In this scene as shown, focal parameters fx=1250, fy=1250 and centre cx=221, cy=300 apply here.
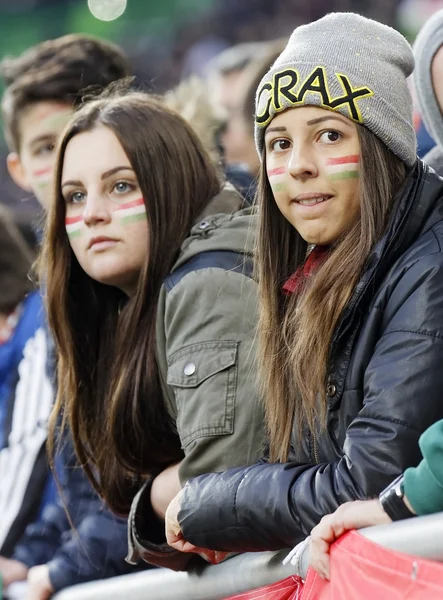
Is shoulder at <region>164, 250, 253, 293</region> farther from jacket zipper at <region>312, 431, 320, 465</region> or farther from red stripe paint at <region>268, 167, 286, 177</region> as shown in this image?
jacket zipper at <region>312, 431, 320, 465</region>

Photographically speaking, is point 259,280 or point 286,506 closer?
point 286,506

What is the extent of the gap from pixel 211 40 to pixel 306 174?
6.44 meters

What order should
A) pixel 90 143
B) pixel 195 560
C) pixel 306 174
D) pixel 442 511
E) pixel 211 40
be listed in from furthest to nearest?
pixel 211 40 < pixel 90 143 < pixel 195 560 < pixel 306 174 < pixel 442 511

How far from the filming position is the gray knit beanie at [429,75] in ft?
11.4

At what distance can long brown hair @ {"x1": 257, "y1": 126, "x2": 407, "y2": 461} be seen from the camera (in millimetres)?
2514

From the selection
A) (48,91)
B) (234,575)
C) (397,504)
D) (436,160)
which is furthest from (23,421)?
(397,504)

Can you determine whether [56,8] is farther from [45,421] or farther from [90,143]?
[90,143]

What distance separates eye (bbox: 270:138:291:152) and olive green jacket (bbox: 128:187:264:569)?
36 cm

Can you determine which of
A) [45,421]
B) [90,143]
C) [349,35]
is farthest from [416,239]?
[45,421]

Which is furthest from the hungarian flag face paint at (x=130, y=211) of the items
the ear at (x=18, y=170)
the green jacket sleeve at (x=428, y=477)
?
the ear at (x=18, y=170)

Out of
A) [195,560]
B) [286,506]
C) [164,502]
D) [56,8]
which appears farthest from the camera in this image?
[56,8]

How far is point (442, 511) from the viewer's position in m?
2.03

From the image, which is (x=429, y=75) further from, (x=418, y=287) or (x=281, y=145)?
(x=418, y=287)

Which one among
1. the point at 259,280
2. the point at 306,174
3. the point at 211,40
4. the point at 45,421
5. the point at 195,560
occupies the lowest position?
the point at 195,560
